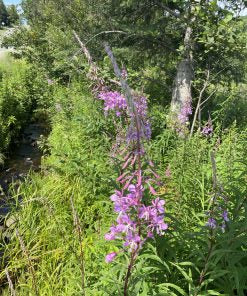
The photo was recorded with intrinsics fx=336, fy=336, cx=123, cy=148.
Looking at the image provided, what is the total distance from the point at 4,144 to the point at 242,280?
793 centimetres

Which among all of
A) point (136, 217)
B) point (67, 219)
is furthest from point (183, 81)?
point (136, 217)

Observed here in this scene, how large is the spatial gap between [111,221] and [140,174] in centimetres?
217

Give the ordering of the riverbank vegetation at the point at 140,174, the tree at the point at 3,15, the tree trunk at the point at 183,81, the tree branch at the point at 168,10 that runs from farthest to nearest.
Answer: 1. the tree at the point at 3,15
2. the tree trunk at the point at 183,81
3. the tree branch at the point at 168,10
4. the riverbank vegetation at the point at 140,174

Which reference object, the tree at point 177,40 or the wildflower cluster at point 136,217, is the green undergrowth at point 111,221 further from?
the tree at point 177,40

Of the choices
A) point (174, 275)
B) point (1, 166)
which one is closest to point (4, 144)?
point (1, 166)

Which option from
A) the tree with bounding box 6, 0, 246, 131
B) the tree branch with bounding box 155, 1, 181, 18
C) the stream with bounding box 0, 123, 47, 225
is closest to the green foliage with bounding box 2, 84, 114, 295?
the stream with bounding box 0, 123, 47, 225

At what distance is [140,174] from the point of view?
1.49 meters

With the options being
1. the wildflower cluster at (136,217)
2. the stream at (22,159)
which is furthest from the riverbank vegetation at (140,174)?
the stream at (22,159)

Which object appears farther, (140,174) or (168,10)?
(168,10)

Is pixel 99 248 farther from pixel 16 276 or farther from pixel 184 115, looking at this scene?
pixel 184 115

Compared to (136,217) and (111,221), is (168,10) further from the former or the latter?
(136,217)

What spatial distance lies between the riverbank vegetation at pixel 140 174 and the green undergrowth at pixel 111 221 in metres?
0.02

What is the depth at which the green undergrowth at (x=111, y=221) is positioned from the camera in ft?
7.70

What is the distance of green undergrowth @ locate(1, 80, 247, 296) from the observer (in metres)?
2.35
